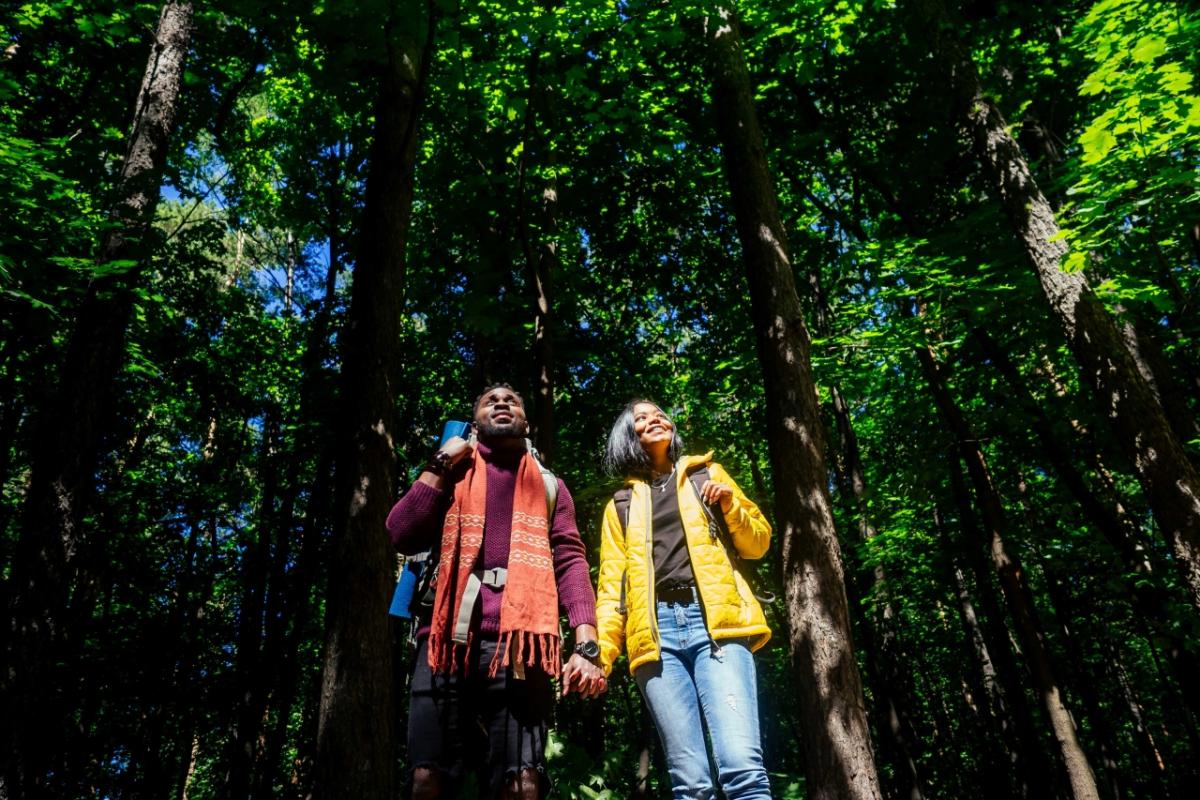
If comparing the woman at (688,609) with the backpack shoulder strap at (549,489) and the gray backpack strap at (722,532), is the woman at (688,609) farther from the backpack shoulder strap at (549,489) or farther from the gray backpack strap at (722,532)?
the backpack shoulder strap at (549,489)

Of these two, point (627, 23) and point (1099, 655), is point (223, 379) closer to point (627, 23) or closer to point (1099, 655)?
point (627, 23)

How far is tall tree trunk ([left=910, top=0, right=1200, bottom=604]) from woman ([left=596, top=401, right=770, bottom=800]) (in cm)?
449

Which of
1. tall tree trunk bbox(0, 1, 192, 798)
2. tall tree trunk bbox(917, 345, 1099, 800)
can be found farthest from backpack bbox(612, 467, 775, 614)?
tall tree trunk bbox(917, 345, 1099, 800)

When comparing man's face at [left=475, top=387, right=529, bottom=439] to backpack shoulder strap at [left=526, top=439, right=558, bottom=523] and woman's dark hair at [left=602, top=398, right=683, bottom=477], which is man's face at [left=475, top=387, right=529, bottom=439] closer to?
backpack shoulder strap at [left=526, top=439, right=558, bottom=523]

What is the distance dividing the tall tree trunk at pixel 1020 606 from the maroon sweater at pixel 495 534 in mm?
7524

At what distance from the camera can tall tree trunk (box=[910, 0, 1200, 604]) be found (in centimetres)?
512

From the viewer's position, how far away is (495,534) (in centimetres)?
247

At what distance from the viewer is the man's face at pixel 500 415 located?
8.84 feet

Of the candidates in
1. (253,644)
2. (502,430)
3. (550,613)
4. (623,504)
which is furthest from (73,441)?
(253,644)

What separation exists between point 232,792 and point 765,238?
33.3 ft

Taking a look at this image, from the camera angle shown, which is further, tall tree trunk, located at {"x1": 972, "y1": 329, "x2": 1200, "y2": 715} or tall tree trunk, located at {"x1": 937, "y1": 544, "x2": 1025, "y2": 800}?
tall tree trunk, located at {"x1": 937, "y1": 544, "x2": 1025, "y2": 800}

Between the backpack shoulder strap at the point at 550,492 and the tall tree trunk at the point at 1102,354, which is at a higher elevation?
the tall tree trunk at the point at 1102,354

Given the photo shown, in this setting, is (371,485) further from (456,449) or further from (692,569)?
(692,569)

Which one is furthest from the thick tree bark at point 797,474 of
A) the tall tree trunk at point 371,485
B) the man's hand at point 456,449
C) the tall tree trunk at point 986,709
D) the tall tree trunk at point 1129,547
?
the tall tree trunk at point 986,709
